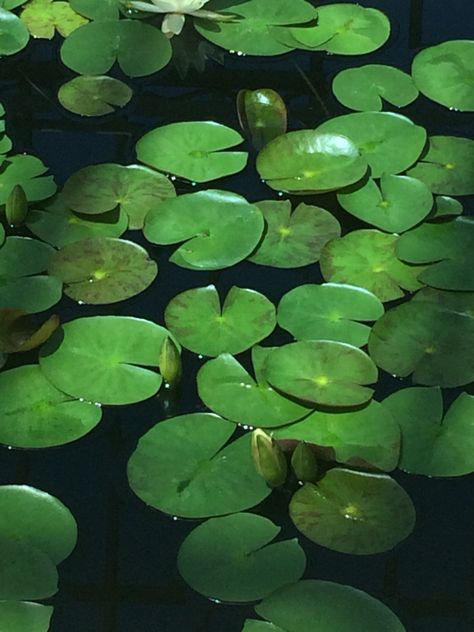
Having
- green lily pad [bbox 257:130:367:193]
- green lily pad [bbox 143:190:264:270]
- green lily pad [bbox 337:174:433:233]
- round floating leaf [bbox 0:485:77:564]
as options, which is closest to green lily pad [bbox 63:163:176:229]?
green lily pad [bbox 143:190:264:270]

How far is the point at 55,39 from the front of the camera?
6.10ft

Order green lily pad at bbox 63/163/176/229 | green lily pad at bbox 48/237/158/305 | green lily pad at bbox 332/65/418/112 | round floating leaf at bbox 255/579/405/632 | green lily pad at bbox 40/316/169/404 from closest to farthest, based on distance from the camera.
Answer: round floating leaf at bbox 255/579/405/632, green lily pad at bbox 40/316/169/404, green lily pad at bbox 48/237/158/305, green lily pad at bbox 63/163/176/229, green lily pad at bbox 332/65/418/112

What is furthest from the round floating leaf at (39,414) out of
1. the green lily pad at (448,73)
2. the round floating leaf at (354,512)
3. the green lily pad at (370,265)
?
the green lily pad at (448,73)

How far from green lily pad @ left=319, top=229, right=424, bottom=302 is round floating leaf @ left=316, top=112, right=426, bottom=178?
0.14 meters

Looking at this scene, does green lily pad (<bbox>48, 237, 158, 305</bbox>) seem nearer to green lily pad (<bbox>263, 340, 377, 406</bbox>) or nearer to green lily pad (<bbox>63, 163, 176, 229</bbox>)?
green lily pad (<bbox>63, 163, 176, 229</bbox>)

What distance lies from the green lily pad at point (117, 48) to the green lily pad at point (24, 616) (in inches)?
39.9

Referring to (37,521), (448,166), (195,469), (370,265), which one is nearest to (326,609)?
(195,469)

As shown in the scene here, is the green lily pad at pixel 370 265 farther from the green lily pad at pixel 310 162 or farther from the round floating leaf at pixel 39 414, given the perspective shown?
the round floating leaf at pixel 39 414

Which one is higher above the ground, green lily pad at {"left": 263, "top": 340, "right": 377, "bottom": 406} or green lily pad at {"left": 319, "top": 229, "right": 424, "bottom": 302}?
green lily pad at {"left": 319, "top": 229, "right": 424, "bottom": 302}

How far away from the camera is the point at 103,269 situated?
1400 millimetres

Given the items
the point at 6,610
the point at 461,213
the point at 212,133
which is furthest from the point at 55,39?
the point at 6,610

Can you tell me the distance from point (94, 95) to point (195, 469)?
0.82 metres

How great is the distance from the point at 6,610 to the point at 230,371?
15.6 inches

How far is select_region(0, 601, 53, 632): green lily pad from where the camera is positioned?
3.29 ft
